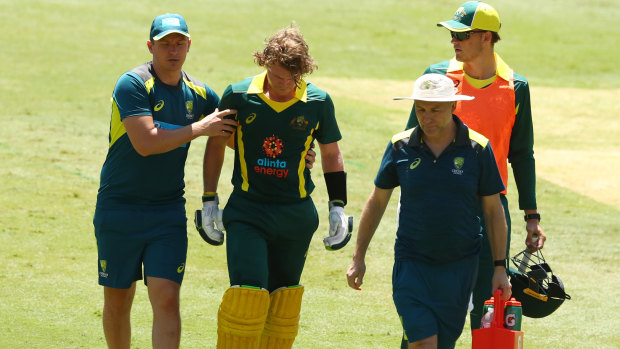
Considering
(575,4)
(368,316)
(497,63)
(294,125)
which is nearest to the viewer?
(294,125)

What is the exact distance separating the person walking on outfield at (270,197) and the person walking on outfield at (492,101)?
76cm

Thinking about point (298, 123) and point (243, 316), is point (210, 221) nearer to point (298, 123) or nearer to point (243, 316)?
point (243, 316)

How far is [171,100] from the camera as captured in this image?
635 cm

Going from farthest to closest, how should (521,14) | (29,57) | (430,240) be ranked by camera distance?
(521,14)
(29,57)
(430,240)

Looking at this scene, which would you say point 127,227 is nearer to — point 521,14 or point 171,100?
point 171,100

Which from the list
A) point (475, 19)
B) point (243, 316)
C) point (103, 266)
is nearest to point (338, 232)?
point (243, 316)

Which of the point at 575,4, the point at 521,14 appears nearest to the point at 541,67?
the point at 521,14

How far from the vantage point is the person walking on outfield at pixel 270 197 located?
6086 millimetres

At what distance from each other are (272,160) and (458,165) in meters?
1.17

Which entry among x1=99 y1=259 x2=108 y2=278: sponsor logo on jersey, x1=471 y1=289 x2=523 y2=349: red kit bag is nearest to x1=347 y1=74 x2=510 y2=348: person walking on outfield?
x1=471 y1=289 x2=523 y2=349: red kit bag

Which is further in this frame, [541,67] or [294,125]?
[541,67]

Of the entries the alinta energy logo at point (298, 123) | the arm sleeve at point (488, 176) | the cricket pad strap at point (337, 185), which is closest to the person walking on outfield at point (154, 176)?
the alinta energy logo at point (298, 123)

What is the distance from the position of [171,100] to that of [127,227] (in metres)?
0.81

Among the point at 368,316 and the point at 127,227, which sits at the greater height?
the point at 127,227
